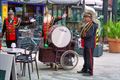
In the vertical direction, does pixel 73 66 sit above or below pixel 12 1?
below

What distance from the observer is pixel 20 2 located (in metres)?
23.8

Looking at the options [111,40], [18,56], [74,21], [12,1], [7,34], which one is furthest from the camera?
[74,21]

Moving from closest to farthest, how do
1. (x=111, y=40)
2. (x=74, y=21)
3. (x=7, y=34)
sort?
1. (x=7, y=34)
2. (x=111, y=40)
3. (x=74, y=21)

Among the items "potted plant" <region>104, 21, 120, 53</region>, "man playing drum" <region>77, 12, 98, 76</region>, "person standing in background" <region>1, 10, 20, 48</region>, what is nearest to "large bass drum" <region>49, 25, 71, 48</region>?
"man playing drum" <region>77, 12, 98, 76</region>

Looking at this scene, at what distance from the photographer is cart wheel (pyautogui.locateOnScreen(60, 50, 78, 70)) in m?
12.3


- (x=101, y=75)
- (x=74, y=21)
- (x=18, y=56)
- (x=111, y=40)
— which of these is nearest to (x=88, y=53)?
(x=101, y=75)

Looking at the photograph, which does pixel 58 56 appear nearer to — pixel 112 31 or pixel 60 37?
pixel 60 37

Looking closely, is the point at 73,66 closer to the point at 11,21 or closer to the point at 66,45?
the point at 66,45

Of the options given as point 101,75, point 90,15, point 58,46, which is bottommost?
point 101,75

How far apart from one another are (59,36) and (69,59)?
82 cm

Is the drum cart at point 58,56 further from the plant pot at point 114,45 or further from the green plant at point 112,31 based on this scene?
the green plant at point 112,31

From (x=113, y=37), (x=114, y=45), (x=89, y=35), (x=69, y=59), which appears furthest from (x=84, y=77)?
(x=113, y=37)

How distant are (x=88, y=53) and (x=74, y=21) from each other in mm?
14306

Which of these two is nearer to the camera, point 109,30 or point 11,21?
point 11,21
